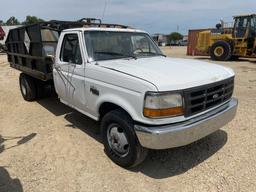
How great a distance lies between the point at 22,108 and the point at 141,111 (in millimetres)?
4605

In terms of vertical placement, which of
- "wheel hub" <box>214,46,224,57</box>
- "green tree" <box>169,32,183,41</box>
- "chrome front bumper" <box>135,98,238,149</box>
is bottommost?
"green tree" <box>169,32,183,41</box>

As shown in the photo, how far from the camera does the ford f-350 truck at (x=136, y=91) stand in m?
3.21

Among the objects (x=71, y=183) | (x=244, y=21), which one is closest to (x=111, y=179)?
(x=71, y=183)

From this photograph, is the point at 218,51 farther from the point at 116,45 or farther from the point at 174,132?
the point at 174,132

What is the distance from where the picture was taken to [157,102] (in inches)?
123

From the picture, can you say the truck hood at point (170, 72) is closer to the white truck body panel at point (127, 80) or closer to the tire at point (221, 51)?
the white truck body panel at point (127, 80)

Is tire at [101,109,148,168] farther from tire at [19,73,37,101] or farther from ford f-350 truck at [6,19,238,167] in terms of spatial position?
tire at [19,73,37,101]

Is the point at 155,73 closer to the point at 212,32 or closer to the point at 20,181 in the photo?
the point at 20,181

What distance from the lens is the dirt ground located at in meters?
3.46

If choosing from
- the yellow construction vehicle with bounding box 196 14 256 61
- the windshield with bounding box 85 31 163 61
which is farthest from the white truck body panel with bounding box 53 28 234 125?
the yellow construction vehicle with bounding box 196 14 256 61

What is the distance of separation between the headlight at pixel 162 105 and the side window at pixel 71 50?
68.4 inches

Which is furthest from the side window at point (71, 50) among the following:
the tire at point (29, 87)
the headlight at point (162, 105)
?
the tire at point (29, 87)

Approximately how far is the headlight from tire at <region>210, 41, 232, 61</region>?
1546cm

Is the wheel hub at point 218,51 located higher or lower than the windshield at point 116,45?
lower
